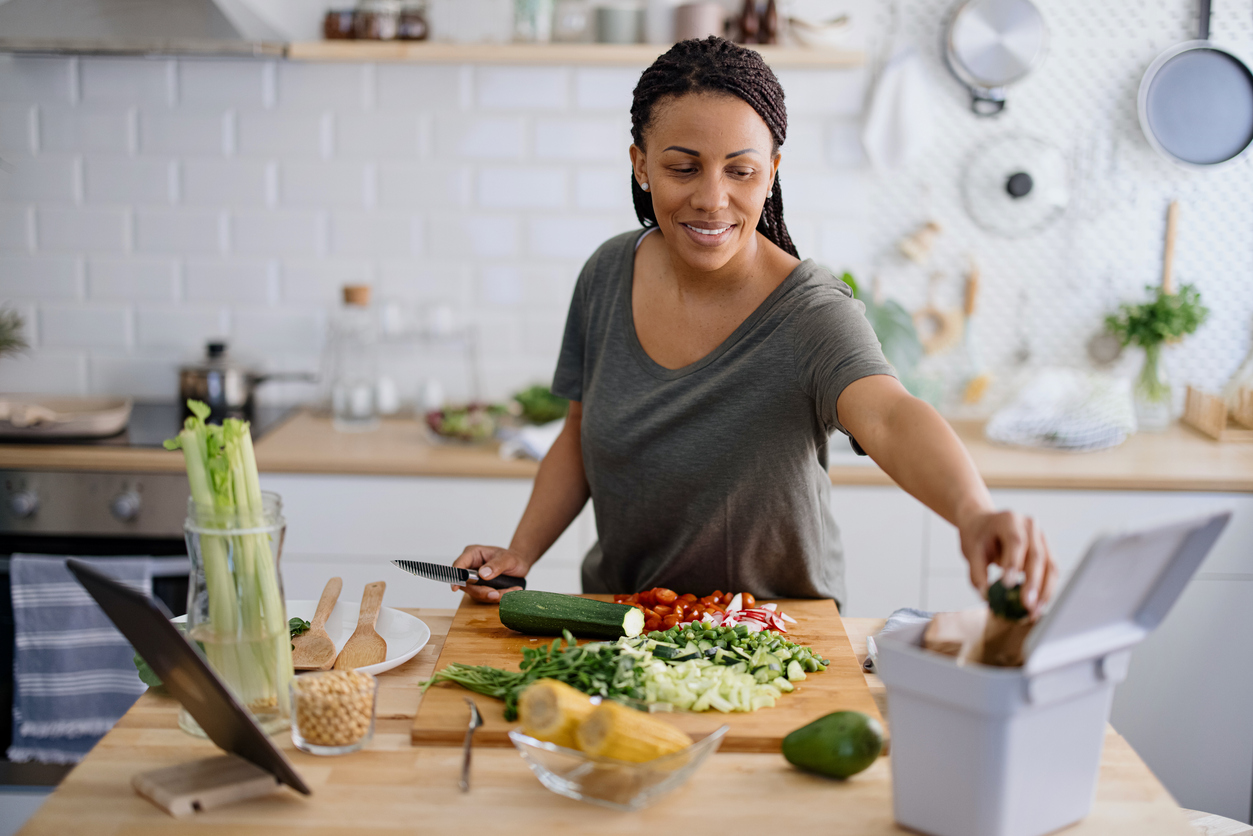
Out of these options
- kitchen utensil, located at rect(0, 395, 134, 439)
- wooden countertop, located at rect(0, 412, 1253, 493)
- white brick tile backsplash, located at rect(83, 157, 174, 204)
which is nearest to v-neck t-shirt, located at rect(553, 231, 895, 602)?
wooden countertop, located at rect(0, 412, 1253, 493)

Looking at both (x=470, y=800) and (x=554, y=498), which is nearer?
(x=470, y=800)

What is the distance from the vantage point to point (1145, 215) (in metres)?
3.04

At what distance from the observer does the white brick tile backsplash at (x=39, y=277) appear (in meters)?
3.12

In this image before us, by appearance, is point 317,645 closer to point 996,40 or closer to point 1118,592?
point 1118,592

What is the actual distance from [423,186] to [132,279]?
2.99ft

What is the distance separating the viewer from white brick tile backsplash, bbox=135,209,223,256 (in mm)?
3107

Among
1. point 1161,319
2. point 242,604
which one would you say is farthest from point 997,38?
point 242,604

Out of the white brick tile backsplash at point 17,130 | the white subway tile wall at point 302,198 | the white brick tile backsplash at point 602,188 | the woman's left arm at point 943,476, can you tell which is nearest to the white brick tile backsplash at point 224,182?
the white subway tile wall at point 302,198

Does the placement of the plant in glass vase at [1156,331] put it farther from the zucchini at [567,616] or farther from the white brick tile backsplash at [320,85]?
the white brick tile backsplash at [320,85]

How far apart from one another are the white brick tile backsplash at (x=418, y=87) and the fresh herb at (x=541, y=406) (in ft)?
2.89

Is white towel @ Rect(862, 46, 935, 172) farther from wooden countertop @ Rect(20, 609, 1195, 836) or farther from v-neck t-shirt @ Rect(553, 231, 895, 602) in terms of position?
wooden countertop @ Rect(20, 609, 1195, 836)

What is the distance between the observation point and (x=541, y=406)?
9.36ft

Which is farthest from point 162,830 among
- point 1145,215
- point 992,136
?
point 1145,215

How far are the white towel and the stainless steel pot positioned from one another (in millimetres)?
1856
